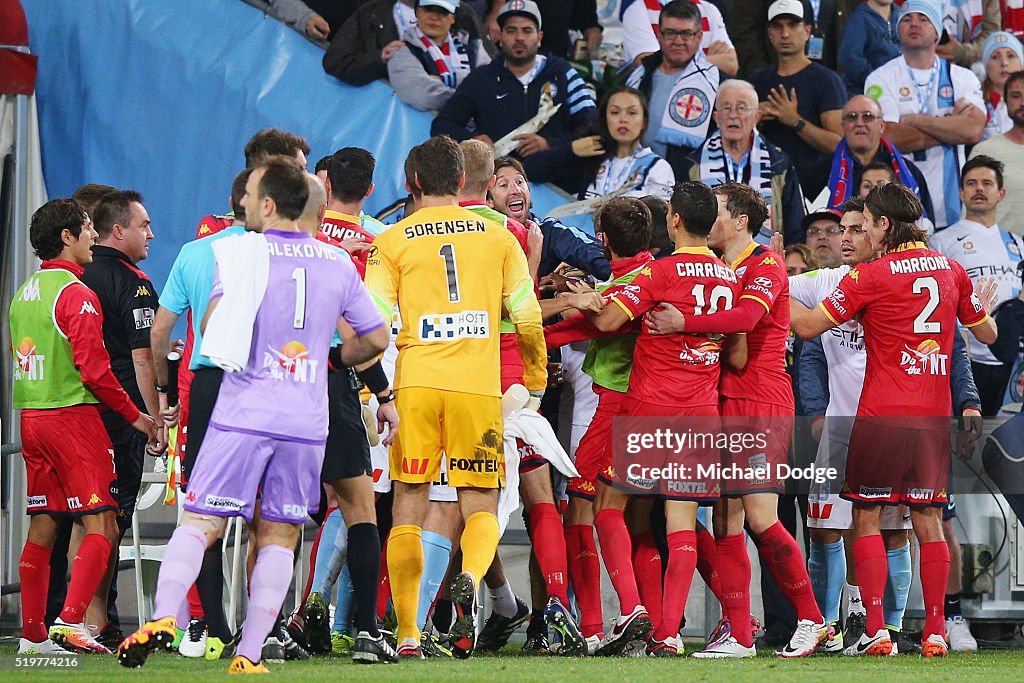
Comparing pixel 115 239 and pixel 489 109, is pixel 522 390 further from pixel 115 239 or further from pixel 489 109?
pixel 489 109

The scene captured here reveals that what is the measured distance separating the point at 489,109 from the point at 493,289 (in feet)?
13.3

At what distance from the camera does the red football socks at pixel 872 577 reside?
6.25m

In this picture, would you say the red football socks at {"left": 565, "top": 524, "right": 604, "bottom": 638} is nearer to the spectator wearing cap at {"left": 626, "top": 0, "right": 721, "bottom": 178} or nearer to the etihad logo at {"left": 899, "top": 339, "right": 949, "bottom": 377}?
the etihad logo at {"left": 899, "top": 339, "right": 949, "bottom": 377}

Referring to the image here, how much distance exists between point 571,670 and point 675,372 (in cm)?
→ 164

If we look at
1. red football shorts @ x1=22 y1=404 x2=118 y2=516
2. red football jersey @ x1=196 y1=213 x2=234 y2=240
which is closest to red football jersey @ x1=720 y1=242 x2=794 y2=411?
red football jersey @ x1=196 y1=213 x2=234 y2=240

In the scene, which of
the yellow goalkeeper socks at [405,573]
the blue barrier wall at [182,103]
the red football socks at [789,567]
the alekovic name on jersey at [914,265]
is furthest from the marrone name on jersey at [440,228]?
the blue barrier wall at [182,103]

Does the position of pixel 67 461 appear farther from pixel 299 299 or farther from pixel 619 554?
pixel 619 554

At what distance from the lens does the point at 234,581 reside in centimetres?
714

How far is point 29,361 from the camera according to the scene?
6.35 m

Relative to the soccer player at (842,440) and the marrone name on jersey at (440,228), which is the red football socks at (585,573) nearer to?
the soccer player at (842,440)

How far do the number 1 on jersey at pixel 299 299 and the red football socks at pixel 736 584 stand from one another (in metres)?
2.70


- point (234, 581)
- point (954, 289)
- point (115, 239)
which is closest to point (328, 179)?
point (115, 239)

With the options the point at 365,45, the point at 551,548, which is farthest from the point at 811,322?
the point at 365,45

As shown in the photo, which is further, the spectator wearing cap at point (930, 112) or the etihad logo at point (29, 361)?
the spectator wearing cap at point (930, 112)
